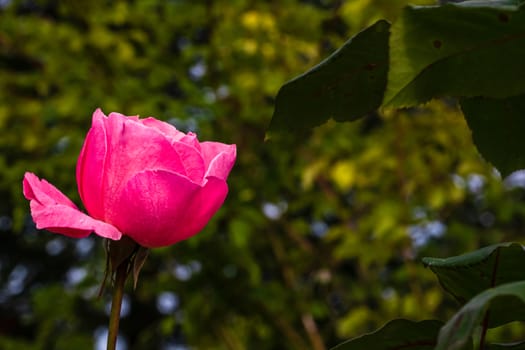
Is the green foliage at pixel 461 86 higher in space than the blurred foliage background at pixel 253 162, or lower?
higher

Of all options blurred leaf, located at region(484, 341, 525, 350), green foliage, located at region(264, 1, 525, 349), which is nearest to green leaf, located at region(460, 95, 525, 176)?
green foliage, located at region(264, 1, 525, 349)

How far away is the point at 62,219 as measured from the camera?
1.18ft

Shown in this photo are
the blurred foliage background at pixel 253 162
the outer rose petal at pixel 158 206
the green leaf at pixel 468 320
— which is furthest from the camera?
the blurred foliage background at pixel 253 162

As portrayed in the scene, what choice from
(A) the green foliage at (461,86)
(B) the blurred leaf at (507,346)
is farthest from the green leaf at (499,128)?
(B) the blurred leaf at (507,346)

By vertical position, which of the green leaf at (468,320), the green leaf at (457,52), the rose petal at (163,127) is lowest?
the rose petal at (163,127)

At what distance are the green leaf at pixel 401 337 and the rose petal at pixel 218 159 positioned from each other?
0.10 m

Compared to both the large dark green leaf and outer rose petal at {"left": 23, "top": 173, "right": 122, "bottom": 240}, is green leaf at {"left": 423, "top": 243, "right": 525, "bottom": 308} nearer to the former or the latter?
the large dark green leaf

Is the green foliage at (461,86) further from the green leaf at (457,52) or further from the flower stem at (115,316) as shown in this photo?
the flower stem at (115,316)

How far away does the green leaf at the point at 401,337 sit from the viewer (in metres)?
0.38

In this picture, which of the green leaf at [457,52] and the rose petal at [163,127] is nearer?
the green leaf at [457,52]

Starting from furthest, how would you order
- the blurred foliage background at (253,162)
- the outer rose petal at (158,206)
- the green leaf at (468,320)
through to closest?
the blurred foliage background at (253,162)
the outer rose petal at (158,206)
the green leaf at (468,320)

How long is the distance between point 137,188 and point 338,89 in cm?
12

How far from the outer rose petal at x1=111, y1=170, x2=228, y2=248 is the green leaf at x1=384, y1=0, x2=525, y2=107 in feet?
0.34

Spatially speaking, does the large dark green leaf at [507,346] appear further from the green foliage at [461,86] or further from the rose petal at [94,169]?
the rose petal at [94,169]
